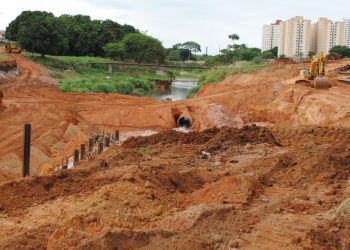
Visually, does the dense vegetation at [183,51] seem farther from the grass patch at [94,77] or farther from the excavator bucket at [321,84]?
the excavator bucket at [321,84]

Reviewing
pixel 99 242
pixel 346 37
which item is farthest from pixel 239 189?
pixel 346 37

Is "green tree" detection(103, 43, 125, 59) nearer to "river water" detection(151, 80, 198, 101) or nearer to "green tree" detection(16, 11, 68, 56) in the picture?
"river water" detection(151, 80, 198, 101)

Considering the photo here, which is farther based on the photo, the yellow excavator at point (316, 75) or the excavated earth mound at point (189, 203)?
the yellow excavator at point (316, 75)

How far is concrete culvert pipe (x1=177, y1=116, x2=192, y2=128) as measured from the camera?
32.1 metres

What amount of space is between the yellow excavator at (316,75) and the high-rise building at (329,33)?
233 feet

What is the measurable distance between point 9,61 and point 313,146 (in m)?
39.5

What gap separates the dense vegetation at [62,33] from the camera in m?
63.1

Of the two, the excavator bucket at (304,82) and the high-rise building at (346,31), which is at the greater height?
the high-rise building at (346,31)

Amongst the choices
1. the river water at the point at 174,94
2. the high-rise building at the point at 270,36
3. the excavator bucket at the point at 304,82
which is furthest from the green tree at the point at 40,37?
the high-rise building at the point at 270,36

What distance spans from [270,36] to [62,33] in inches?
2551

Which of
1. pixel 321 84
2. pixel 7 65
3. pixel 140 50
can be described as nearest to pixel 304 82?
pixel 321 84

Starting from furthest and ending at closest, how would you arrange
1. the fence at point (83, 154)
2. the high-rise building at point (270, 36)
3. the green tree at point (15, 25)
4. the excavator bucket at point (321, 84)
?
the high-rise building at point (270, 36)
the green tree at point (15, 25)
the excavator bucket at point (321, 84)
the fence at point (83, 154)

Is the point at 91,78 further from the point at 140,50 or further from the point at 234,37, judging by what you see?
the point at 234,37

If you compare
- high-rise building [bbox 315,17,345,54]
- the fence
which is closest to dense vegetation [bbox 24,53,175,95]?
the fence
